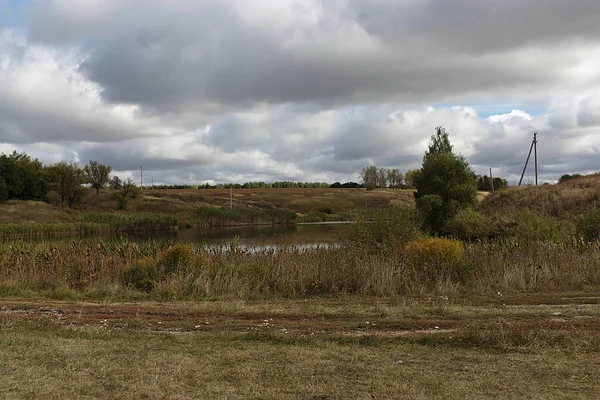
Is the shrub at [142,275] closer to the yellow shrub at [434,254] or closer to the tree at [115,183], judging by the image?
the yellow shrub at [434,254]

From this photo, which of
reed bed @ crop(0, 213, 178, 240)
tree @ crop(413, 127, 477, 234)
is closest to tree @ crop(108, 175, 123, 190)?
reed bed @ crop(0, 213, 178, 240)

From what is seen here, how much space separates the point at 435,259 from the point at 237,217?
6807 centimetres

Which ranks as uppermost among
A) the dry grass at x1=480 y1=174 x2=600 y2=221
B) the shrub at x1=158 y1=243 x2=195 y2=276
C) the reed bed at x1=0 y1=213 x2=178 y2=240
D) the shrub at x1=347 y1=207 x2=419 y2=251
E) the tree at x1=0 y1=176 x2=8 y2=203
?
the tree at x1=0 y1=176 x2=8 y2=203

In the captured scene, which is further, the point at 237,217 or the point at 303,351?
the point at 237,217

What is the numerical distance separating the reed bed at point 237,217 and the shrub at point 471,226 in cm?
4975

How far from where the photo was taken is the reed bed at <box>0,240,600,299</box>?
14023 mm

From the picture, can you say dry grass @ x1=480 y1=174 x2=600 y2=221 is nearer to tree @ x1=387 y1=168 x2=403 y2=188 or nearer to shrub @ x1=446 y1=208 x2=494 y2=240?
shrub @ x1=446 y1=208 x2=494 y2=240

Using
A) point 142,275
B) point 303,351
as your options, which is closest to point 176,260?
point 142,275

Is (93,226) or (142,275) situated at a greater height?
(142,275)

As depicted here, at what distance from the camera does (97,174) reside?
98.0m

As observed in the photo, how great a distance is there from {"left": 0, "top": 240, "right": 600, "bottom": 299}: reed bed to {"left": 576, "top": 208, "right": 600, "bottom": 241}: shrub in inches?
281

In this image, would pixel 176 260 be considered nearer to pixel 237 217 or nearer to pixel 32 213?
pixel 32 213

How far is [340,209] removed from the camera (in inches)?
4178

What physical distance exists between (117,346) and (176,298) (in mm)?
5581
